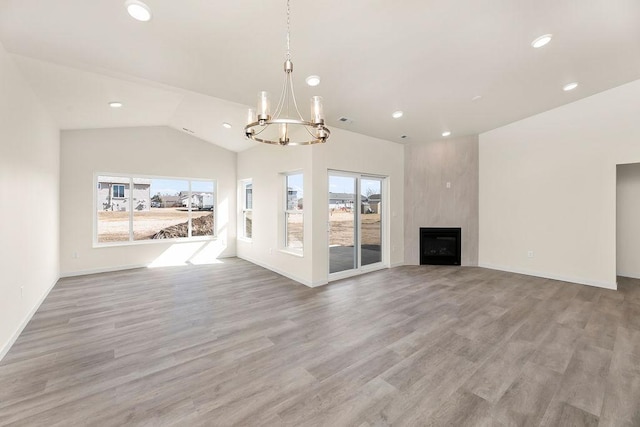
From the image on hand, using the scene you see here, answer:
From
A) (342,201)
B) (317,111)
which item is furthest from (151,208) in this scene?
(317,111)

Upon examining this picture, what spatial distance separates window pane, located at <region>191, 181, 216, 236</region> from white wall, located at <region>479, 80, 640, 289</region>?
675 centimetres

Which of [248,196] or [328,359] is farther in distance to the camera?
[248,196]

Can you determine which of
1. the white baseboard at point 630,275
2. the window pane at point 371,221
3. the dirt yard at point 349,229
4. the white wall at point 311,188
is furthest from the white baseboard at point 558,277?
the dirt yard at point 349,229

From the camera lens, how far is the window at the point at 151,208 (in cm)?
578

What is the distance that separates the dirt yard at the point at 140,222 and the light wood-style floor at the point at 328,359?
184 cm

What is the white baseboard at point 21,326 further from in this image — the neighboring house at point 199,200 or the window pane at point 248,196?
the window pane at point 248,196

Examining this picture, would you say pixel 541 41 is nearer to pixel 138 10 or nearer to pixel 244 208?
pixel 138 10

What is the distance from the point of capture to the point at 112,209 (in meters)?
5.84

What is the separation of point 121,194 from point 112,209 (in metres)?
0.38

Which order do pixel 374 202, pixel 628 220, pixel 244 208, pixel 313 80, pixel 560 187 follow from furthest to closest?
pixel 244 208 → pixel 374 202 → pixel 628 220 → pixel 560 187 → pixel 313 80

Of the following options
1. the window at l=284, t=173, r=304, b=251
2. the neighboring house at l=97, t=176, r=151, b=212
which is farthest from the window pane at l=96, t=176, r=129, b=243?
the window at l=284, t=173, r=304, b=251

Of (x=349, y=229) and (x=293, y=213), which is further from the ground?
(x=293, y=213)

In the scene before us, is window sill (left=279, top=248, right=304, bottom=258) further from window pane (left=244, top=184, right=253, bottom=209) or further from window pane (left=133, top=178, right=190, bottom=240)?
window pane (left=133, top=178, right=190, bottom=240)

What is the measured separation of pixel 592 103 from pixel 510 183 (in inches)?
69.7
